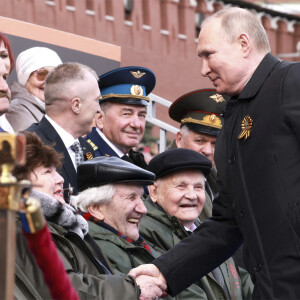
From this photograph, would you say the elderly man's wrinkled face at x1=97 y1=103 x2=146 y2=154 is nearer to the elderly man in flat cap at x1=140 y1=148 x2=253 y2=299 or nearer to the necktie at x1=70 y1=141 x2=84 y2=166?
the elderly man in flat cap at x1=140 y1=148 x2=253 y2=299

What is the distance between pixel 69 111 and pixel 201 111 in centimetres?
162

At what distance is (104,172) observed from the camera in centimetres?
446

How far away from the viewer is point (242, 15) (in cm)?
368

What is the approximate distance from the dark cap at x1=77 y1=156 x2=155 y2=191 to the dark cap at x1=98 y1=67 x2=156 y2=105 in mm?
1335

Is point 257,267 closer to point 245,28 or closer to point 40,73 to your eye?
point 245,28

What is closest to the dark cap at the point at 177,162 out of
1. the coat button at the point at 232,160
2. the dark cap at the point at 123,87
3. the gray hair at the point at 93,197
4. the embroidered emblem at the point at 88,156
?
the embroidered emblem at the point at 88,156

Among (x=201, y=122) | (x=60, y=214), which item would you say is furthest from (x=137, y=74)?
(x=60, y=214)

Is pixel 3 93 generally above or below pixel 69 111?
above

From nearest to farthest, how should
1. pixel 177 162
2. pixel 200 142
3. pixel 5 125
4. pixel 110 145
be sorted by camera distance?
pixel 5 125 → pixel 177 162 → pixel 110 145 → pixel 200 142

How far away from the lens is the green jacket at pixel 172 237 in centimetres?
490

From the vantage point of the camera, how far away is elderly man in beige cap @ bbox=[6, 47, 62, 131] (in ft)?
18.0

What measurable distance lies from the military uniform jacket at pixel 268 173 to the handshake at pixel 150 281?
0.46 meters

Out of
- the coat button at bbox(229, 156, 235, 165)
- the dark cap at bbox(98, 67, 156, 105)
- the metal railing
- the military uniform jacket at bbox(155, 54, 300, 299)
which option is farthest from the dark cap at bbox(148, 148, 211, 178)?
the metal railing

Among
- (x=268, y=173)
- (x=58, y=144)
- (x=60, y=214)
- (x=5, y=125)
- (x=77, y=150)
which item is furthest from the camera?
(x=5, y=125)
